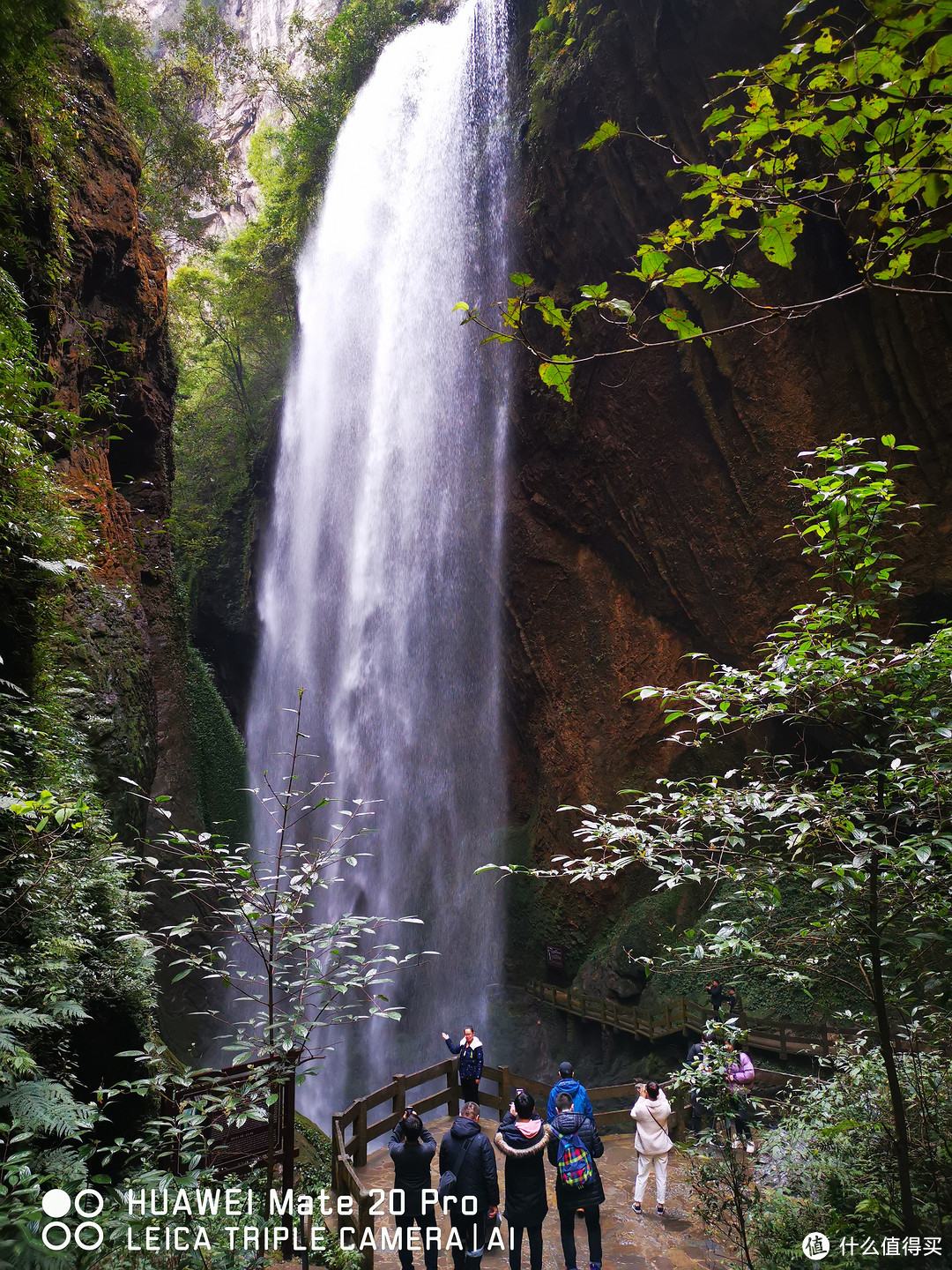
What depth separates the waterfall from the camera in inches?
583

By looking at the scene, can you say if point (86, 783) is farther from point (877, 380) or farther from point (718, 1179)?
point (877, 380)

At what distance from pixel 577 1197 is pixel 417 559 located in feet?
42.3

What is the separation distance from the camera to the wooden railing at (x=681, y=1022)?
8555 mm

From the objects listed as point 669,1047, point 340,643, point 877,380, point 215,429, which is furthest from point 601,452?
point 215,429

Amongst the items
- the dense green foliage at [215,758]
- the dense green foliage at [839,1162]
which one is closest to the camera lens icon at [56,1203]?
the dense green foliage at [839,1162]

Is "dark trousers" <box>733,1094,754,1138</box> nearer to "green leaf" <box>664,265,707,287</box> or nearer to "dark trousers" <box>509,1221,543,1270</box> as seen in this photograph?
"dark trousers" <box>509,1221,543,1270</box>

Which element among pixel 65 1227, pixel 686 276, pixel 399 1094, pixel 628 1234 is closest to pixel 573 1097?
pixel 628 1234

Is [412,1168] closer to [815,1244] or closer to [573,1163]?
[573,1163]

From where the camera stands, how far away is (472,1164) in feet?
15.1

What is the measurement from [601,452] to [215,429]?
48.8 ft

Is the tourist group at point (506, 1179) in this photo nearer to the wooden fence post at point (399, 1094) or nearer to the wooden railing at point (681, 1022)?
the wooden fence post at point (399, 1094)

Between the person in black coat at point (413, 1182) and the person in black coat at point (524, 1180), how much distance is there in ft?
1.69

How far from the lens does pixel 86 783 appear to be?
5.88 metres

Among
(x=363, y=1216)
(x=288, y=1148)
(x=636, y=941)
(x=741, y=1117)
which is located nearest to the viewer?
(x=288, y=1148)
